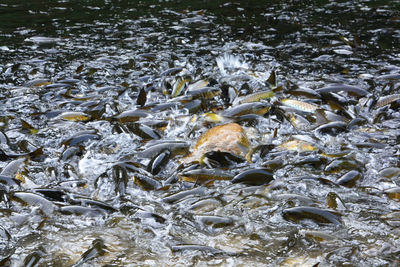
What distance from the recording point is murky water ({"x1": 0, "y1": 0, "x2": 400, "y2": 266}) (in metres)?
2.70

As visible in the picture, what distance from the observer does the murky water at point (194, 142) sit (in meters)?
2.70

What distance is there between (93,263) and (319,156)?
205 centimetres

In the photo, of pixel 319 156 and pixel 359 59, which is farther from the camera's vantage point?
pixel 359 59

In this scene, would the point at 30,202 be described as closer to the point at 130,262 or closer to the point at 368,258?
the point at 130,262

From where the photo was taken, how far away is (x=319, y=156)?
3684 millimetres

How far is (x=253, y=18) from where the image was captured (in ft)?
26.8

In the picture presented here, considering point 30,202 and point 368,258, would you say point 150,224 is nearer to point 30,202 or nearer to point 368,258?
point 30,202

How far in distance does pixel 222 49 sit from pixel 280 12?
94.7 inches

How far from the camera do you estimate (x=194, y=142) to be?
4.09 meters

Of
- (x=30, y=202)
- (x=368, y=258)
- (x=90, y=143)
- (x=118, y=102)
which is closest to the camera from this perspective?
A: (x=368, y=258)

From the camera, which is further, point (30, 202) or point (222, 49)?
point (222, 49)

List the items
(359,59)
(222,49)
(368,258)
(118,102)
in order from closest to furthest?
(368,258) < (118,102) < (359,59) < (222,49)

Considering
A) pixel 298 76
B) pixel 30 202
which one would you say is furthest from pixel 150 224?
pixel 298 76

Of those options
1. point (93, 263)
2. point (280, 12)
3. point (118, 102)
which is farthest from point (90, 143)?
point (280, 12)
